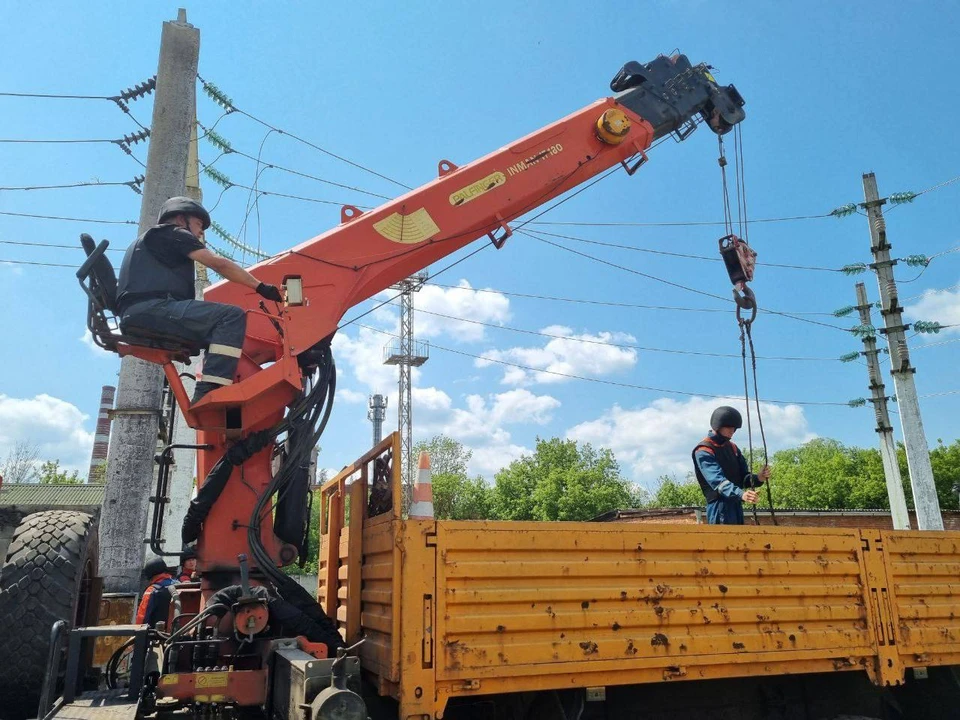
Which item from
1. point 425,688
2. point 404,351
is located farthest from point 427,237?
point 404,351

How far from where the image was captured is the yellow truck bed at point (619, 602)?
3.86 metres

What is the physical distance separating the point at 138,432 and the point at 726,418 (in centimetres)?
666

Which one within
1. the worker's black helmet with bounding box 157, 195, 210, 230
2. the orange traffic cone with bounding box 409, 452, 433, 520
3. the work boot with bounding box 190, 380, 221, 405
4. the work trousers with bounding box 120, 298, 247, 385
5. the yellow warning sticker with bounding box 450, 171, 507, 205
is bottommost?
the orange traffic cone with bounding box 409, 452, 433, 520

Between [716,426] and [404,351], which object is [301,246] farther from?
[404,351]

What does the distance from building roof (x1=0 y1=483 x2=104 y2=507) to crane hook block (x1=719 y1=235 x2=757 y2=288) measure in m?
33.1

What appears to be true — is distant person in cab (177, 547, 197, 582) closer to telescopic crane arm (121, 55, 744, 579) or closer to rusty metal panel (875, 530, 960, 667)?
telescopic crane arm (121, 55, 744, 579)

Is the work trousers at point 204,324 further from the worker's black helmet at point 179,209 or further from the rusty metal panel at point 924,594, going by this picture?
the rusty metal panel at point 924,594

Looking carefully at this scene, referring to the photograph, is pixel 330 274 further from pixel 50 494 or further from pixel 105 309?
pixel 50 494

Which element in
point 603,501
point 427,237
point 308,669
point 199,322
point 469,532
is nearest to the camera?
point 308,669

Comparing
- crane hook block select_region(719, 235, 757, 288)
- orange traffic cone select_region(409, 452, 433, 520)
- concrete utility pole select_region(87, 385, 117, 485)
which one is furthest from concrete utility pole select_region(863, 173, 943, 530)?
concrete utility pole select_region(87, 385, 117, 485)

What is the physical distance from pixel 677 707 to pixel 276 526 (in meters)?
3.09

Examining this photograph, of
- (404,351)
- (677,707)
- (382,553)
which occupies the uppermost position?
(404,351)

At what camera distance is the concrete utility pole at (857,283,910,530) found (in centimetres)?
1997

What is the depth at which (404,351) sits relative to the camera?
121ft
